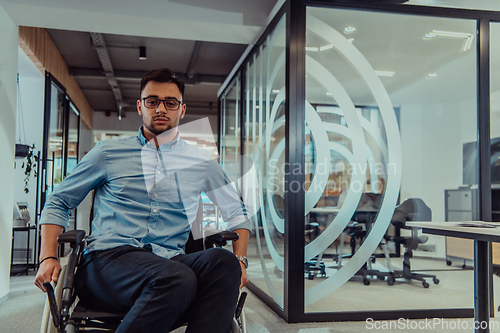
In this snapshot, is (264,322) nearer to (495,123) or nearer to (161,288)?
(161,288)

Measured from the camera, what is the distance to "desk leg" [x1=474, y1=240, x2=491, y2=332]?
74.0 inches

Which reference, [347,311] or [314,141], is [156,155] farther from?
[347,311]

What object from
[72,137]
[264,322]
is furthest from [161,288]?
[72,137]

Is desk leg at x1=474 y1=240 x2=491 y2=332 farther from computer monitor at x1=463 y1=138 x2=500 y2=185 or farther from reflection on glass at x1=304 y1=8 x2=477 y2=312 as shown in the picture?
computer monitor at x1=463 y1=138 x2=500 y2=185

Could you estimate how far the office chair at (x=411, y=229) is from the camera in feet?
9.49

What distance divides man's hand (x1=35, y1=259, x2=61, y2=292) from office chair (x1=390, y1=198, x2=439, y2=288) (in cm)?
226

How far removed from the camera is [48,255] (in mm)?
1485

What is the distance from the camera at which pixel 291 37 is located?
116 inches

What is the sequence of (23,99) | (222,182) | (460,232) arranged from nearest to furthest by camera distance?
(460,232) → (222,182) → (23,99)

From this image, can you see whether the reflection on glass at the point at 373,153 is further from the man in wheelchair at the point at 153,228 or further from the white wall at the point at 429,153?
the man in wheelchair at the point at 153,228

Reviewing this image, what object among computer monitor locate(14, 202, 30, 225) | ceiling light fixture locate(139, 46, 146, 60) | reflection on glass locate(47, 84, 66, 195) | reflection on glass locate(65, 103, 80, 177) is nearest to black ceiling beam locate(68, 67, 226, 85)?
reflection on glass locate(65, 103, 80, 177)

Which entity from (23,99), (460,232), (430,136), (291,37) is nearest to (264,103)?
(291,37)

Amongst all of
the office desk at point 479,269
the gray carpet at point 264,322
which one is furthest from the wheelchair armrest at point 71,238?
the office desk at point 479,269

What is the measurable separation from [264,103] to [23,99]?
142 inches
